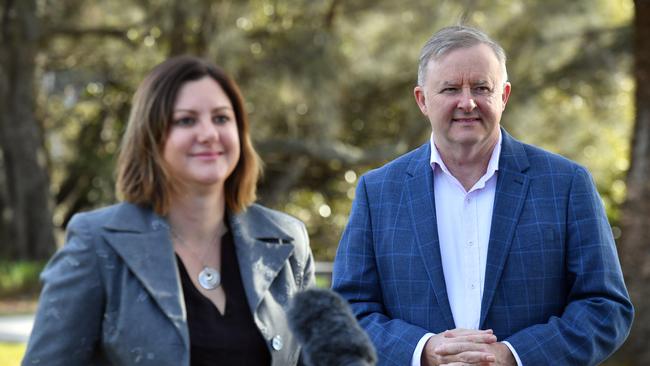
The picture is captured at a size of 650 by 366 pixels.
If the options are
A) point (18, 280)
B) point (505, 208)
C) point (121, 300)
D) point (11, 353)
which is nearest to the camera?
point (121, 300)

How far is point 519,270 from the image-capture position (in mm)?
3482

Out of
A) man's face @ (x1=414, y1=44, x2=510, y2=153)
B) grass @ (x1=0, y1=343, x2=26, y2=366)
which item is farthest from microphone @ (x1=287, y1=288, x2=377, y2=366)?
grass @ (x1=0, y1=343, x2=26, y2=366)

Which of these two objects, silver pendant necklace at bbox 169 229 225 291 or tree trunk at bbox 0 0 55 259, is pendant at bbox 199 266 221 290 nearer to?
silver pendant necklace at bbox 169 229 225 291

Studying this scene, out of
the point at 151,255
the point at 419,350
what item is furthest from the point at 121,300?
the point at 419,350

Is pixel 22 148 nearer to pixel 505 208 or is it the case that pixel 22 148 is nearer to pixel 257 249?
pixel 257 249

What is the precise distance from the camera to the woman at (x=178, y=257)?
10.4 feet

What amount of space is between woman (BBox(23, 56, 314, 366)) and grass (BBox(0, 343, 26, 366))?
7684 mm

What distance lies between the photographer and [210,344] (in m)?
3.23

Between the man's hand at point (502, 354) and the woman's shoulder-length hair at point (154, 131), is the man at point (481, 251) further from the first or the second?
the woman's shoulder-length hair at point (154, 131)

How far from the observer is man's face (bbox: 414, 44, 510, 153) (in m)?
3.45

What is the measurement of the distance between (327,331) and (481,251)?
58.5 inches

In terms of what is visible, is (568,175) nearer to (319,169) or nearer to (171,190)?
(171,190)

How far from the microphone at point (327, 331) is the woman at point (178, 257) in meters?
1.03

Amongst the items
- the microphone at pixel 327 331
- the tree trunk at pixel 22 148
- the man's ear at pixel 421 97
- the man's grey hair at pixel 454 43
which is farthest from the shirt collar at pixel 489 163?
the tree trunk at pixel 22 148
